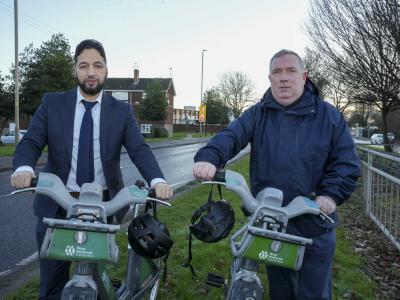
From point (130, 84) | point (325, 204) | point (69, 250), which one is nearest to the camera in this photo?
point (69, 250)

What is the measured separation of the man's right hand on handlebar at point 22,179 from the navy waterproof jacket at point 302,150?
3.33 feet

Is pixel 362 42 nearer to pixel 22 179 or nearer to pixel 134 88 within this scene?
pixel 22 179

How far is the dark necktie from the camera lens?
10.1 feet

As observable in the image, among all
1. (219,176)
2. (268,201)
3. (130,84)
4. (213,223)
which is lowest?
(213,223)

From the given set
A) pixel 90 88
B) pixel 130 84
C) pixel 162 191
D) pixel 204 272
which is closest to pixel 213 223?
pixel 162 191

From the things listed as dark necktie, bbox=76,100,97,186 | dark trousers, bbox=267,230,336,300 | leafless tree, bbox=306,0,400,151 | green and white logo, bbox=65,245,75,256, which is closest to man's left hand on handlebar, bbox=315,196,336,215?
dark trousers, bbox=267,230,336,300

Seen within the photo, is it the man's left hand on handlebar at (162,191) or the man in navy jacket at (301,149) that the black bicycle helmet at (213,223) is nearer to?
the man's left hand on handlebar at (162,191)

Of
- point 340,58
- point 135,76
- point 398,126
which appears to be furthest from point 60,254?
point 135,76

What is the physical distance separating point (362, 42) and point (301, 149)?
11424mm

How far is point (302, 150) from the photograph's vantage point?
290cm

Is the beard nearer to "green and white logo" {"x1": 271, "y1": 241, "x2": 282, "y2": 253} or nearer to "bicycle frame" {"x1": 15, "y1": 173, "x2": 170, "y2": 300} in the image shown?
"bicycle frame" {"x1": 15, "y1": 173, "x2": 170, "y2": 300}

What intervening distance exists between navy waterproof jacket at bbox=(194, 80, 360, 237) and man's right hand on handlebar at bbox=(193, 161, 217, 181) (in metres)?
0.21

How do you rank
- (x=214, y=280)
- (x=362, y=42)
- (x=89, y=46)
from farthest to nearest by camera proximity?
(x=362, y=42), (x=214, y=280), (x=89, y=46)

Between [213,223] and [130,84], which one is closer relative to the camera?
[213,223]
